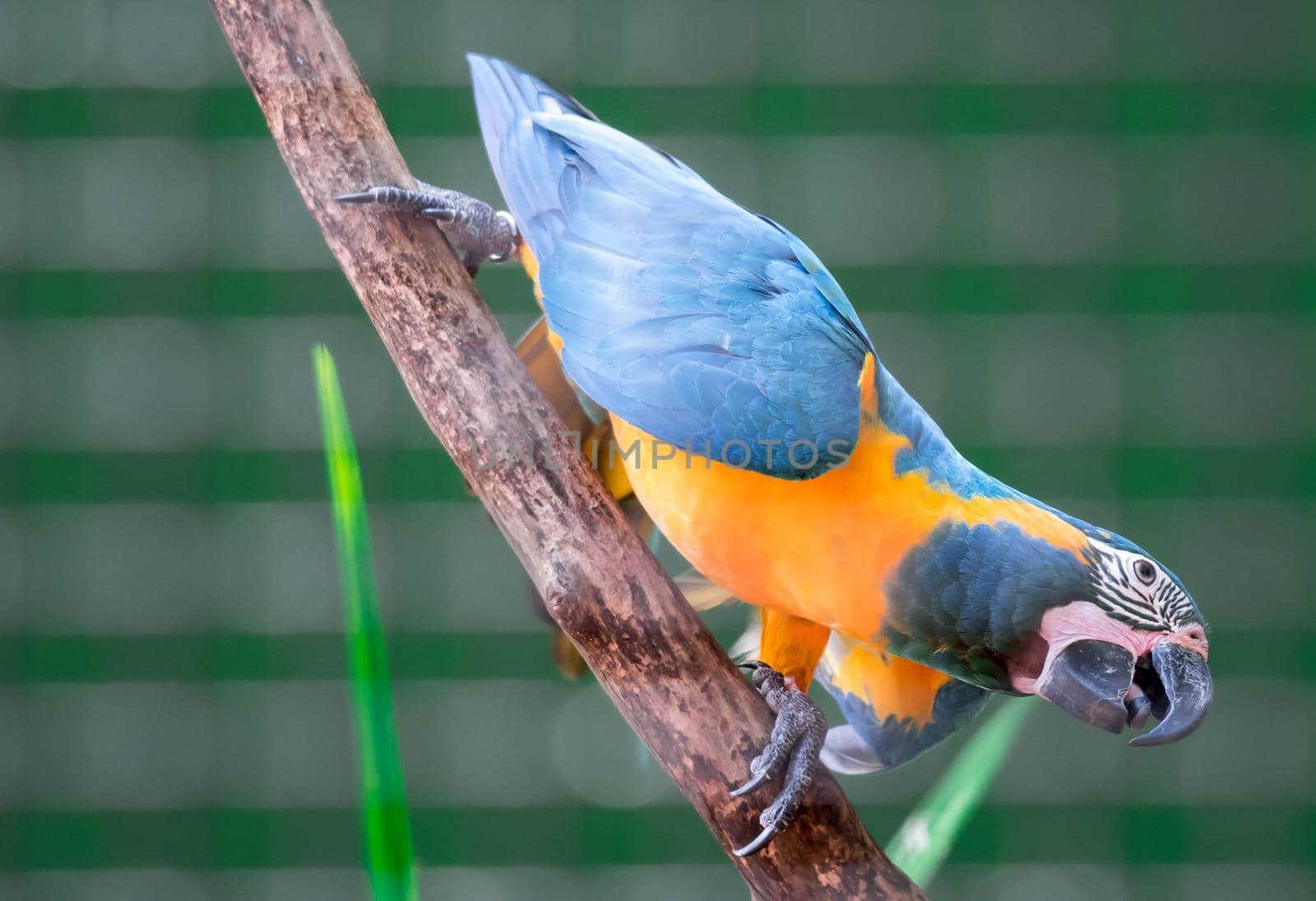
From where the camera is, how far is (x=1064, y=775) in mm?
1222

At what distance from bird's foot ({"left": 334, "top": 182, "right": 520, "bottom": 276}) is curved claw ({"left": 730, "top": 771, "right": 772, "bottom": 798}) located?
407 mm

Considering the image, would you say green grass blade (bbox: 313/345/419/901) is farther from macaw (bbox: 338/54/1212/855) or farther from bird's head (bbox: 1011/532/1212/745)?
bird's head (bbox: 1011/532/1212/745)

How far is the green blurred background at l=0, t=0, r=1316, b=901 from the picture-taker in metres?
1.03

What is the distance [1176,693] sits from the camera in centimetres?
54

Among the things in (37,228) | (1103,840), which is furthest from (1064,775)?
(37,228)

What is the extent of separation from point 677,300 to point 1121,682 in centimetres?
34

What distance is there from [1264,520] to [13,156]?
139cm

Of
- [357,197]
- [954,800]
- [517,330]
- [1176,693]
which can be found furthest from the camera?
[517,330]

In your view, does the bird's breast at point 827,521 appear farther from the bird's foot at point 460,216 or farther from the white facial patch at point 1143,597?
the bird's foot at point 460,216

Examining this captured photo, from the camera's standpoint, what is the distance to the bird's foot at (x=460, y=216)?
0.65m

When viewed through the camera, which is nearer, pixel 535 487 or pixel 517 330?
pixel 535 487

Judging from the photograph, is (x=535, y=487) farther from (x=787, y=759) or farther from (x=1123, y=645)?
(x=1123, y=645)

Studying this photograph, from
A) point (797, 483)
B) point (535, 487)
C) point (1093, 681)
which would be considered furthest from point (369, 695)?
point (1093, 681)

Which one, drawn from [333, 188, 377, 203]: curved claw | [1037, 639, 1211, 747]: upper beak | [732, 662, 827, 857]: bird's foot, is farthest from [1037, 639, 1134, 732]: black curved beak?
[333, 188, 377, 203]: curved claw
